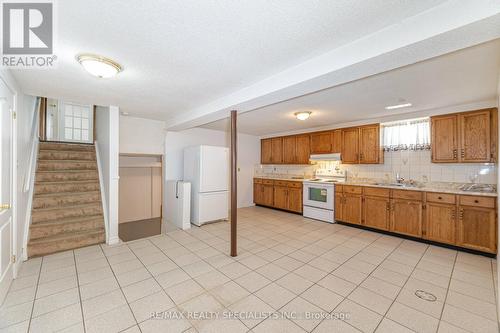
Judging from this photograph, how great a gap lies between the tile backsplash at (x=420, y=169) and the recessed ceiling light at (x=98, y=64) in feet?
16.8

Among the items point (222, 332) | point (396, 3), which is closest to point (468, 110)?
point (396, 3)

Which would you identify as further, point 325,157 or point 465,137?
point 325,157

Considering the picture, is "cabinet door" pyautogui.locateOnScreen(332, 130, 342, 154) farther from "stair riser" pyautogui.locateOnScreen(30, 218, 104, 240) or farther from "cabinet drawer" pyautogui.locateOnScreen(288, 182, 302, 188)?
"stair riser" pyautogui.locateOnScreen(30, 218, 104, 240)

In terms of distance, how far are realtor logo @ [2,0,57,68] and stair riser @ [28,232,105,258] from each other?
257 centimetres

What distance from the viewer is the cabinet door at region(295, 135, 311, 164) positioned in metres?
5.83

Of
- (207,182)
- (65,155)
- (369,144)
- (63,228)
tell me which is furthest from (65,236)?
(369,144)

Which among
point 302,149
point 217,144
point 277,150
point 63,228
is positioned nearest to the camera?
point 63,228

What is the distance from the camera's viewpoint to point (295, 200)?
5.75 meters

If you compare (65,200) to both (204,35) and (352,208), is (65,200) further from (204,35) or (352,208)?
(352,208)

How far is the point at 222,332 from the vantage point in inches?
68.6

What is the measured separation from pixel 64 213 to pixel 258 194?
4.79 metres

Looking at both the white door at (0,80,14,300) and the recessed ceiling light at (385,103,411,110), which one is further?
the recessed ceiling light at (385,103,411,110)

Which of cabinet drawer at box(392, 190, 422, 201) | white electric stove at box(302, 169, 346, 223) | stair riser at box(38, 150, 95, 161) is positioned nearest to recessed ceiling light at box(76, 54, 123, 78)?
stair riser at box(38, 150, 95, 161)

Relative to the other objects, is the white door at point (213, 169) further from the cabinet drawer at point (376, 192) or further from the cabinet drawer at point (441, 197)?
the cabinet drawer at point (441, 197)
